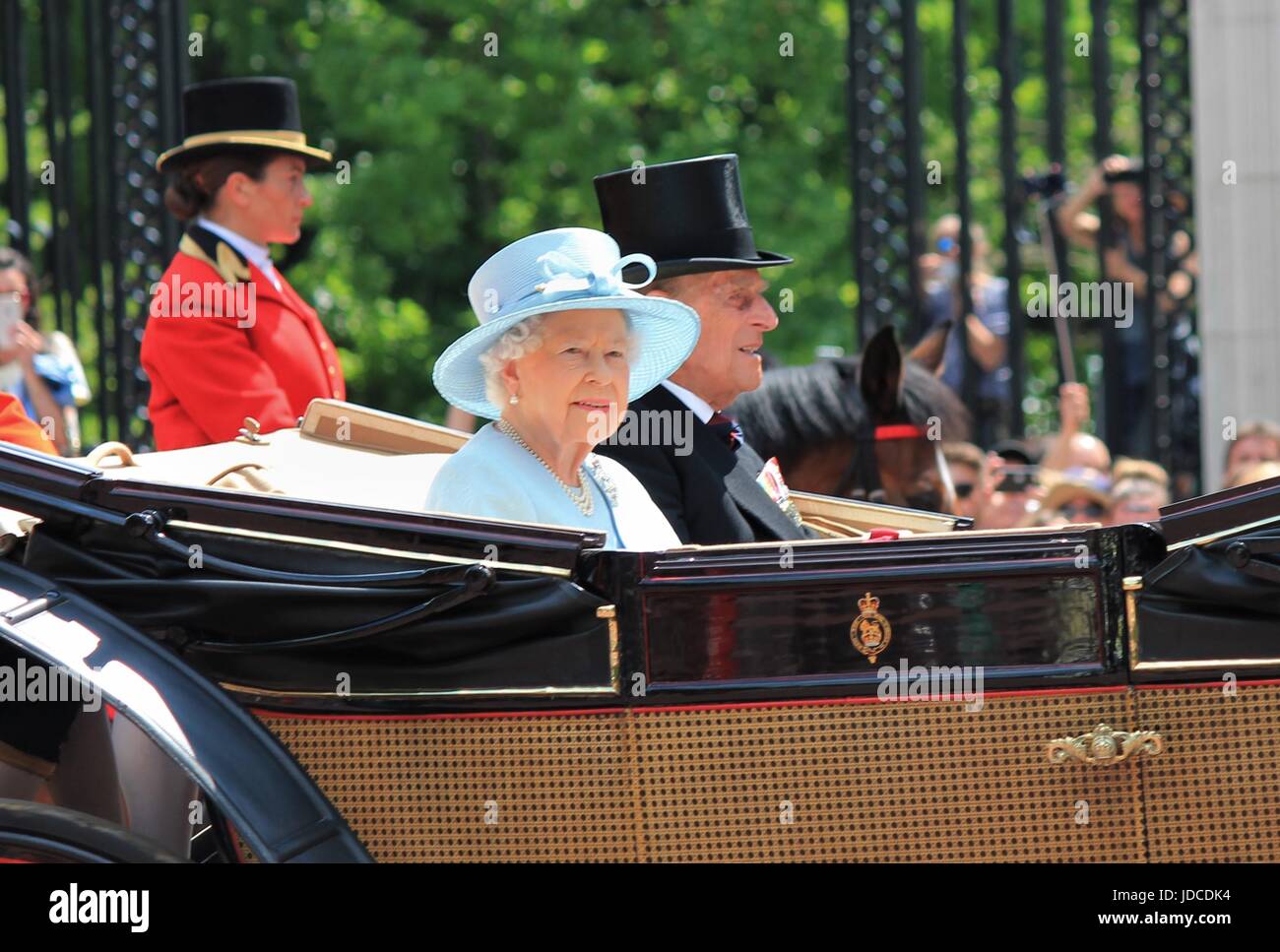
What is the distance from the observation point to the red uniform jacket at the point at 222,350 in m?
4.64

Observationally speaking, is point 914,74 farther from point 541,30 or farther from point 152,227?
point 541,30

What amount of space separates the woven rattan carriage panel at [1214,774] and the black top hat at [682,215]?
5.37ft

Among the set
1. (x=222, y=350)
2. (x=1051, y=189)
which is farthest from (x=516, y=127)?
(x=222, y=350)

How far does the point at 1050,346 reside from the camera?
1577 cm

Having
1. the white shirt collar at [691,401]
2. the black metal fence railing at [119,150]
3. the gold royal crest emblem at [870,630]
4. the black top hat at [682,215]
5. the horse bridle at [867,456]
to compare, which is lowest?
the gold royal crest emblem at [870,630]

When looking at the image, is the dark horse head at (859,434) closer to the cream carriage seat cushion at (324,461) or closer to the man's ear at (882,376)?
the man's ear at (882,376)

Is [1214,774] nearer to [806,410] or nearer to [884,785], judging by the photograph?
[884,785]

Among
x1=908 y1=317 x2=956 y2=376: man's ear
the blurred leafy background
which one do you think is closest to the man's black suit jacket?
x1=908 y1=317 x2=956 y2=376: man's ear

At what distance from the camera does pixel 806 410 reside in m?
5.00

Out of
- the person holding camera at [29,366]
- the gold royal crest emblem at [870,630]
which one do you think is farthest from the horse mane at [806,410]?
the person holding camera at [29,366]

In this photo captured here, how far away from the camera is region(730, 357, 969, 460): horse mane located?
496cm

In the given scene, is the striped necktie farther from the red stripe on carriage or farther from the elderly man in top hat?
the red stripe on carriage

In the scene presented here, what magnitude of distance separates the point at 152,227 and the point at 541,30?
5850 mm

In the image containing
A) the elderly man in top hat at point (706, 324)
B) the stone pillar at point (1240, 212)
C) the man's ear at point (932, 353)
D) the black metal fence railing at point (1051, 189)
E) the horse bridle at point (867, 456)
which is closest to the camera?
the elderly man in top hat at point (706, 324)
